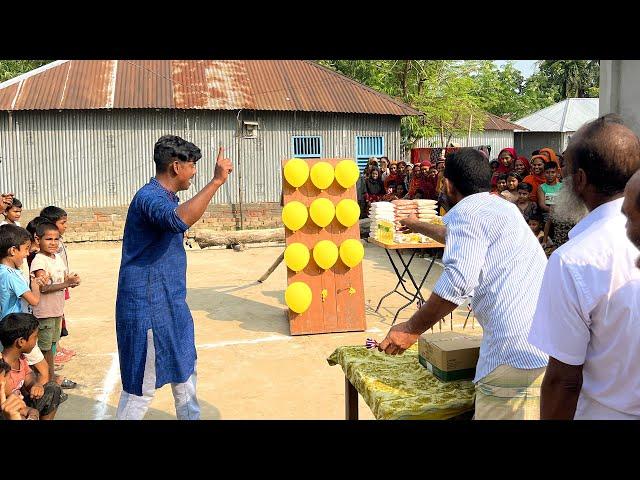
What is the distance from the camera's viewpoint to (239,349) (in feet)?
21.1

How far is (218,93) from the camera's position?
Result: 16953 millimetres

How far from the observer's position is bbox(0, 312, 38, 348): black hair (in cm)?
344

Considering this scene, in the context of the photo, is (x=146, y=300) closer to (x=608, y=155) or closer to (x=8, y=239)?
(x=8, y=239)

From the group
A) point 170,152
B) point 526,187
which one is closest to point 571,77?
point 526,187

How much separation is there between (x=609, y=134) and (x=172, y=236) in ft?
8.13

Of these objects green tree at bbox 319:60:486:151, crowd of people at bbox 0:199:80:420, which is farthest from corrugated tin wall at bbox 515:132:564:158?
crowd of people at bbox 0:199:80:420

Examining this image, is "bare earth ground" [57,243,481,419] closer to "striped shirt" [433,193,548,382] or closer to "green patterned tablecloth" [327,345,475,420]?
"green patterned tablecloth" [327,345,475,420]

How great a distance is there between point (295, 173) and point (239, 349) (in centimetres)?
199

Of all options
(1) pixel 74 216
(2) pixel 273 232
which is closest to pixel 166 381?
(2) pixel 273 232

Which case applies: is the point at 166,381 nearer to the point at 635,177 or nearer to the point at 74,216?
the point at 635,177

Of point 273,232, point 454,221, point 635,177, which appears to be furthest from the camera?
point 273,232

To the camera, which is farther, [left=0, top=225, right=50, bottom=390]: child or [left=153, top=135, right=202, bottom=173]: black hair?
[left=0, top=225, right=50, bottom=390]: child

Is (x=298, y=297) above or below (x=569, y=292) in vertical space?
below

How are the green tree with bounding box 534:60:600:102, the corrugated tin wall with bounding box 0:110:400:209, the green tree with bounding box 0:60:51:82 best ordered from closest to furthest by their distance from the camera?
the corrugated tin wall with bounding box 0:110:400:209 < the green tree with bounding box 0:60:51:82 < the green tree with bounding box 534:60:600:102
